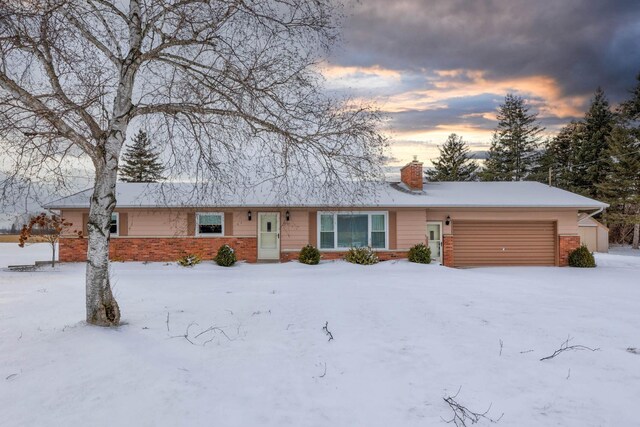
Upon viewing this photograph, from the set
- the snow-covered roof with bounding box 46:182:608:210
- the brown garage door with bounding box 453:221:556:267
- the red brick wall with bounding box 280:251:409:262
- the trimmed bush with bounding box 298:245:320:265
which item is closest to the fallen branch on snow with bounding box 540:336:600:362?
the snow-covered roof with bounding box 46:182:608:210

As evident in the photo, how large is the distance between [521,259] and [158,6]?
630 inches

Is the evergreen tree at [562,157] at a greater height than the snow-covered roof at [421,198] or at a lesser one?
greater

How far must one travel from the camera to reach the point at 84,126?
5.93m

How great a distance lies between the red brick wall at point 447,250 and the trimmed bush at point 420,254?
1159mm

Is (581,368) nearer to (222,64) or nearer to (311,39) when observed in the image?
(311,39)

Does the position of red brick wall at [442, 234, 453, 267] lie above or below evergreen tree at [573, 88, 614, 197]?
below

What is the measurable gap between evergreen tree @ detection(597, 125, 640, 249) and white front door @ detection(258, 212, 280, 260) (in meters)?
26.4

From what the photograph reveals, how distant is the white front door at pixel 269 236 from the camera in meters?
15.3

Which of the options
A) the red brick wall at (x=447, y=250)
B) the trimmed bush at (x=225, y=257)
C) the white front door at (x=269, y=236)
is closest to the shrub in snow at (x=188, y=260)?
the trimmed bush at (x=225, y=257)

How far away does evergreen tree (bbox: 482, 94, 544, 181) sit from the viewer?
36188 mm

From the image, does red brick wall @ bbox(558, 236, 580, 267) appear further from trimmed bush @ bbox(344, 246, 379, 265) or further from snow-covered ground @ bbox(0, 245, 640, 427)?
trimmed bush @ bbox(344, 246, 379, 265)

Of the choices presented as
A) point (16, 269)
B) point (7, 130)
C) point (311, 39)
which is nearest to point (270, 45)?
point (311, 39)

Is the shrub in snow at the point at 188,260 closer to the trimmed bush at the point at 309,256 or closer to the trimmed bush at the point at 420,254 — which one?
the trimmed bush at the point at 309,256

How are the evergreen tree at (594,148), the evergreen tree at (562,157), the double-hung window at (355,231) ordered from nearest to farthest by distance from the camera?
the double-hung window at (355,231), the evergreen tree at (594,148), the evergreen tree at (562,157)
